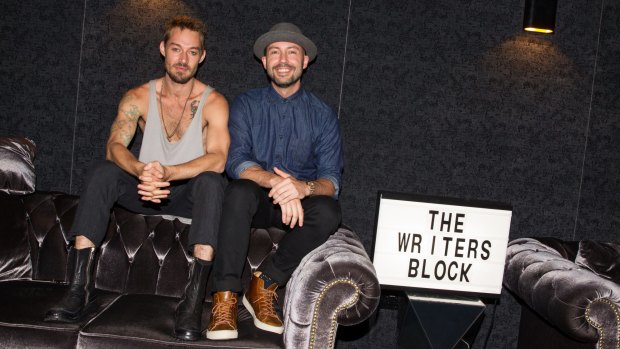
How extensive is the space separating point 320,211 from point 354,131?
3.26 feet

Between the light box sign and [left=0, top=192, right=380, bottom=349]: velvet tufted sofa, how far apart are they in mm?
242

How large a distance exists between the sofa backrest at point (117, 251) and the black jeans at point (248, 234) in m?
0.41

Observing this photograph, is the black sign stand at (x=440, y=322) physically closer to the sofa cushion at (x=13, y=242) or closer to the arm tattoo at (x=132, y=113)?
the arm tattoo at (x=132, y=113)

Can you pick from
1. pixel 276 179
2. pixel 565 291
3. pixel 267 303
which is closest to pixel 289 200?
pixel 276 179

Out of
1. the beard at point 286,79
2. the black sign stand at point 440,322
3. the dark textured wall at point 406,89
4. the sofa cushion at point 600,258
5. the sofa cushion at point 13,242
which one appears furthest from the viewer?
the dark textured wall at point 406,89

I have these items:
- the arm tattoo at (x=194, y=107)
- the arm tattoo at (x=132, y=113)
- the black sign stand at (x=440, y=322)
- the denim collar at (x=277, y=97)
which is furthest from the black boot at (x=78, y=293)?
the black sign stand at (x=440, y=322)

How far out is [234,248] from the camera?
8.26 feet

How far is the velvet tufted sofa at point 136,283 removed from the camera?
234 cm

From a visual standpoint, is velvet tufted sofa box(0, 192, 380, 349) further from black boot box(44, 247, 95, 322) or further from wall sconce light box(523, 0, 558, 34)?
wall sconce light box(523, 0, 558, 34)

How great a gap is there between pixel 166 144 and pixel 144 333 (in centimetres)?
103

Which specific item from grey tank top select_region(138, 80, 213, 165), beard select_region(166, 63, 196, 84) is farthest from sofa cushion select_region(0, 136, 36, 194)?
beard select_region(166, 63, 196, 84)

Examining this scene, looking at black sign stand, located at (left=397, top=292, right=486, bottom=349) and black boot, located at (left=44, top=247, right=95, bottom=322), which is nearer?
black boot, located at (left=44, top=247, right=95, bottom=322)

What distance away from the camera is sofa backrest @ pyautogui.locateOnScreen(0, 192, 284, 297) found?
9.67 feet

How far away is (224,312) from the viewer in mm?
2422
